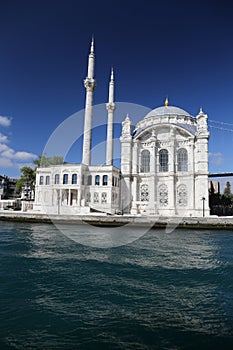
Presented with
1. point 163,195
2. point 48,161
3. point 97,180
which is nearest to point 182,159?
Result: point 163,195

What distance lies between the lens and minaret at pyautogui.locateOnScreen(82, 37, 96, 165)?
34031 millimetres

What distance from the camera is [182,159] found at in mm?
33969

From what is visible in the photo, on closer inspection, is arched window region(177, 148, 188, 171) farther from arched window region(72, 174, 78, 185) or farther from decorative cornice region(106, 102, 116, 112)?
arched window region(72, 174, 78, 185)

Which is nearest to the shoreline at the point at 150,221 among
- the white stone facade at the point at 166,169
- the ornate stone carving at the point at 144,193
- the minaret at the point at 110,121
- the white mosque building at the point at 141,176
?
the white mosque building at the point at 141,176

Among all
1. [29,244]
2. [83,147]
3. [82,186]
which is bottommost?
[29,244]

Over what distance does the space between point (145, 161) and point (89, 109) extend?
446 inches

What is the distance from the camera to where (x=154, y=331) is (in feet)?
13.7

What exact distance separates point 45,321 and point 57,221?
21255 mm

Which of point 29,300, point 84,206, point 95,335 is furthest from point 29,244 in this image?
point 84,206

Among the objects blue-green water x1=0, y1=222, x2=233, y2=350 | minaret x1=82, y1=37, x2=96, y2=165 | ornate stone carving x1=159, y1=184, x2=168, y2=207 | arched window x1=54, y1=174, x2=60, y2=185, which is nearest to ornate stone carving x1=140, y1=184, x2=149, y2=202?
ornate stone carving x1=159, y1=184, x2=168, y2=207

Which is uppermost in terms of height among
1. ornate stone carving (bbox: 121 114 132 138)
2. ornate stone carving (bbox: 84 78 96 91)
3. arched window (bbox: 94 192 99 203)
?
ornate stone carving (bbox: 84 78 96 91)

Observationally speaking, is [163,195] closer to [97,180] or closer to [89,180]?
[97,180]

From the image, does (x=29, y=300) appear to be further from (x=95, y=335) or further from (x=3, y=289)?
(x=95, y=335)

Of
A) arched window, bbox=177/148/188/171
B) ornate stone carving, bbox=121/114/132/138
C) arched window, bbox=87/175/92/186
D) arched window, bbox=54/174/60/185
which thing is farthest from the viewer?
ornate stone carving, bbox=121/114/132/138
